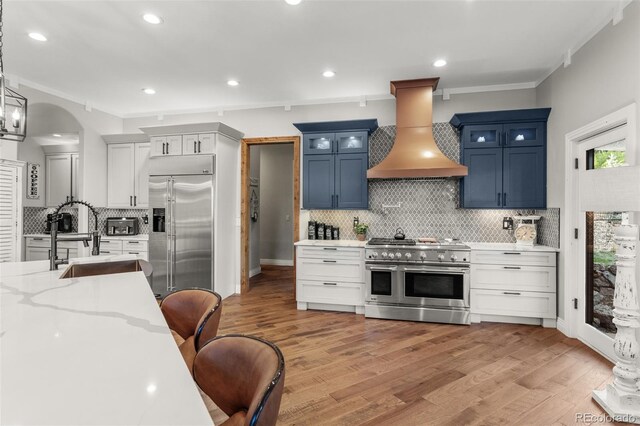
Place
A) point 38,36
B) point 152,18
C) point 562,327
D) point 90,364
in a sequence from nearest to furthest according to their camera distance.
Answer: point 90,364
point 152,18
point 38,36
point 562,327

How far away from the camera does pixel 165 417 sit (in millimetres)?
660

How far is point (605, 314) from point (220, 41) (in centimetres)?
462

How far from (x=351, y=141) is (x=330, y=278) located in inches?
75.3

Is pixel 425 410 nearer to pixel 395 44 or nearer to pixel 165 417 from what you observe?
pixel 165 417

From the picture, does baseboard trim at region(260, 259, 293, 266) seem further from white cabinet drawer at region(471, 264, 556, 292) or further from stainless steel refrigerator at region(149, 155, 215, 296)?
white cabinet drawer at region(471, 264, 556, 292)

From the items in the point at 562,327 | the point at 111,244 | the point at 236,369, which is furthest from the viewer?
the point at 111,244

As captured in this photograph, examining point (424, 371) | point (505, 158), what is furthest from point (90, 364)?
point (505, 158)

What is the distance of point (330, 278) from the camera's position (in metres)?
4.36

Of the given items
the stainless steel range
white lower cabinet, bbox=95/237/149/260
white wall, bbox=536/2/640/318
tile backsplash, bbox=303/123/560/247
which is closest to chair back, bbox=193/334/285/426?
the stainless steel range

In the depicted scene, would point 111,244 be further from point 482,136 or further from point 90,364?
point 482,136

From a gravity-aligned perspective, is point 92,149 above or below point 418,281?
above

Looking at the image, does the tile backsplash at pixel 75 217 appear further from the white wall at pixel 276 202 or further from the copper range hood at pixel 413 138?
the copper range hood at pixel 413 138

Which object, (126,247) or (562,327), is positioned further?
(126,247)

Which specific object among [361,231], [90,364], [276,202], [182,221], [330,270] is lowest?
[330,270]
